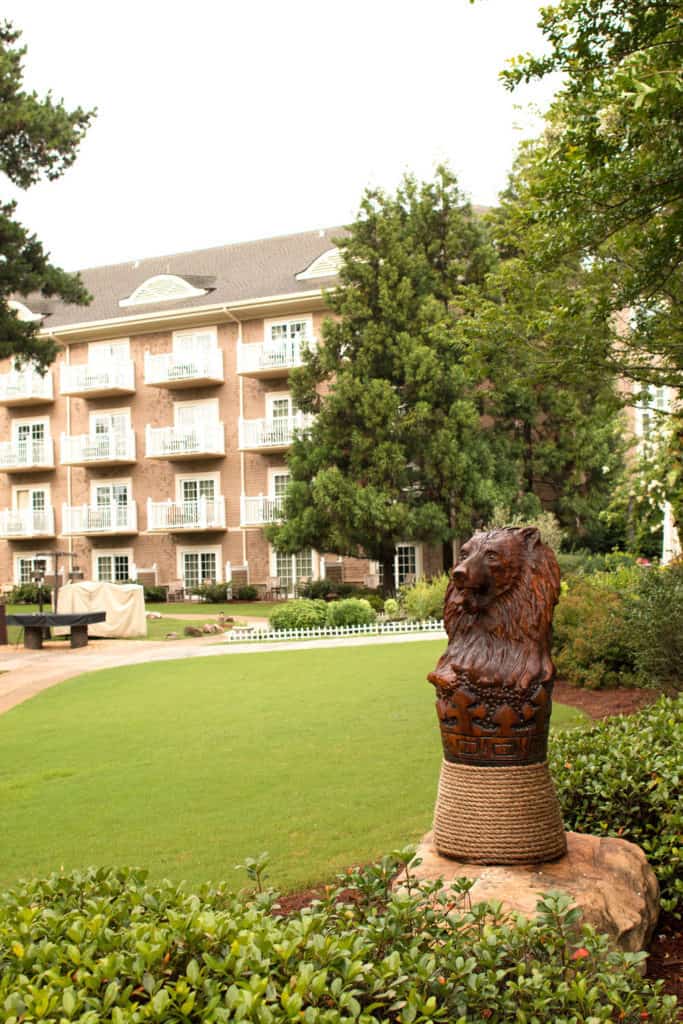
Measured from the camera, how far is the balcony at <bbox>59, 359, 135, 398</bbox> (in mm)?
35250

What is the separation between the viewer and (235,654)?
55.6 ft

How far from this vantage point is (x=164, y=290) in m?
36.2

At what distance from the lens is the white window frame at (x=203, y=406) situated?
115 feet

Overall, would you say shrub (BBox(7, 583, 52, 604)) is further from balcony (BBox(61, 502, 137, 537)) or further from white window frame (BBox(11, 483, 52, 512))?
white window frame (BBox(11, 483, 52, 512))

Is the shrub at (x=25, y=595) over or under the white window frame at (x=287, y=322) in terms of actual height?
under

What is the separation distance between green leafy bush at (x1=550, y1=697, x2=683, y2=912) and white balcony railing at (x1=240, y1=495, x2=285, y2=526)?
87.8ft

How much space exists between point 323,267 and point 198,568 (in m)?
11.9

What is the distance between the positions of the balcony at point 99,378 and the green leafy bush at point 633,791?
104ft

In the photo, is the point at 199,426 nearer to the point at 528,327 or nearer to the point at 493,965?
the point at 528,327

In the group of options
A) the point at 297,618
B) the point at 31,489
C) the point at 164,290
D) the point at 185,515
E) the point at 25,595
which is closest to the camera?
the point at 297,618

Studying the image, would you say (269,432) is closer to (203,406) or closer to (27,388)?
(203,406)

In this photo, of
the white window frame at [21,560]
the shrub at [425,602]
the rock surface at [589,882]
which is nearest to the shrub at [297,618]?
the shrub at [425,602]

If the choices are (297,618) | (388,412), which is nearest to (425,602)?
(297,618)

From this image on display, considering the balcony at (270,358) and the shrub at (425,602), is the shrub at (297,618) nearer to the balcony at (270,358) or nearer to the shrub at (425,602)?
the shrub at (425,602)
